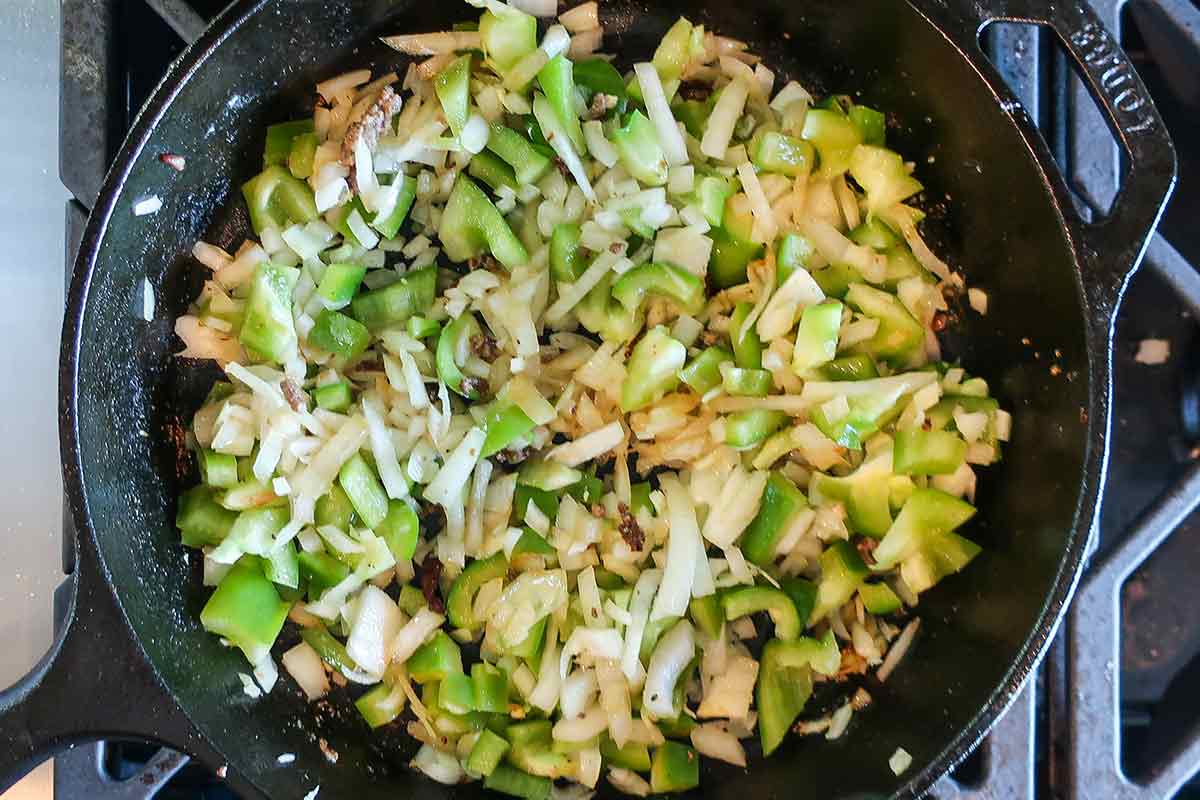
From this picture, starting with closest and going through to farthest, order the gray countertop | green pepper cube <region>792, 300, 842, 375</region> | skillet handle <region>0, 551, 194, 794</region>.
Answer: skillet handle <region>0, 551, 194, 794</region> < green pepper cube <region>792, 300, 842, 375</region> < the gray countertop

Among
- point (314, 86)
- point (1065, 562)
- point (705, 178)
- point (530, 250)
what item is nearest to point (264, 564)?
point (530, 250)

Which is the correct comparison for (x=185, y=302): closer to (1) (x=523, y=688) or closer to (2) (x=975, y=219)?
(1) (x=523, y=688)

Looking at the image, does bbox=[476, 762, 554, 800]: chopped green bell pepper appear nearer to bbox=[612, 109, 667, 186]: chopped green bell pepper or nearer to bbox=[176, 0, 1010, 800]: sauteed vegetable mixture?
bbox=[176, 0, 1010, 800]: sauteed vegetable mixture

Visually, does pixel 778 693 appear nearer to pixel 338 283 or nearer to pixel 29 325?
pixel 338 283

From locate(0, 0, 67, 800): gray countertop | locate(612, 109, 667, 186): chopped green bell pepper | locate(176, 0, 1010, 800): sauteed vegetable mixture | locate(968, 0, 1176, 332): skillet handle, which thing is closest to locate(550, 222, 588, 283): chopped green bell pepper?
locate(176, 0, 1010, 800): sauteed vegetable mixture

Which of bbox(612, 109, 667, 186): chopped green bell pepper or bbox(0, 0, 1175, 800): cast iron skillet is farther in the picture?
bbox(612, 109, 667, 186): chopped green bell pepper

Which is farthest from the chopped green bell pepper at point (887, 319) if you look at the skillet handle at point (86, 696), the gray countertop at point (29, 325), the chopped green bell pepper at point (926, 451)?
the gray countertop at point (29, 325)

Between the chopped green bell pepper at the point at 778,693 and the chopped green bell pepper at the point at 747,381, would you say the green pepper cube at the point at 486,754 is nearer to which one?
the chopped green bell pepper at the point at 778,693
